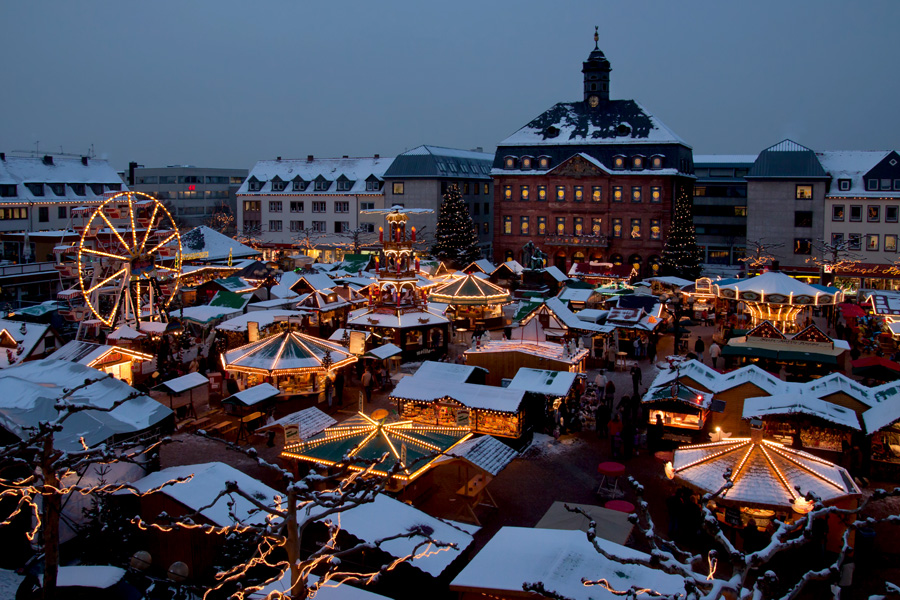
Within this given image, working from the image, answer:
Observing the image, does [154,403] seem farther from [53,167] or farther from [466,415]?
[53,167]

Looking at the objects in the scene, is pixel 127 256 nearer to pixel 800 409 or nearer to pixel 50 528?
pixel 50 528

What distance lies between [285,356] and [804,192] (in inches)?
1722

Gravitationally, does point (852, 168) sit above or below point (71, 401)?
above

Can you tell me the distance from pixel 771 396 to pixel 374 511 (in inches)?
454

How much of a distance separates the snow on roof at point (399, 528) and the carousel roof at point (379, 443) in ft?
6.51

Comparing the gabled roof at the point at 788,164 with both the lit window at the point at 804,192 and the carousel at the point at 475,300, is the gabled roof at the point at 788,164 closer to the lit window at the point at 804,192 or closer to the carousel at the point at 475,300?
the lit window at the point at 804,192

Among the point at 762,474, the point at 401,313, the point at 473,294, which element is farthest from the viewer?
the point at 473,294

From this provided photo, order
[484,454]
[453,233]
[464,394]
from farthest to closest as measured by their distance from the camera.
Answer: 1. [453,233]
2. [464,394]
3. [484,454]

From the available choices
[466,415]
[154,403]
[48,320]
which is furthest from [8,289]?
[466,415]

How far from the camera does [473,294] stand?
3712 centimetres

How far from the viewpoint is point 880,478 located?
1761 cm

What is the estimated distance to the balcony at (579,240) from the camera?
57312 millimetres

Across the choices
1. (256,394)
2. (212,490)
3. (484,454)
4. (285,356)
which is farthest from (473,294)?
(212,490)

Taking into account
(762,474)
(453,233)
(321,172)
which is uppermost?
(321,172)
